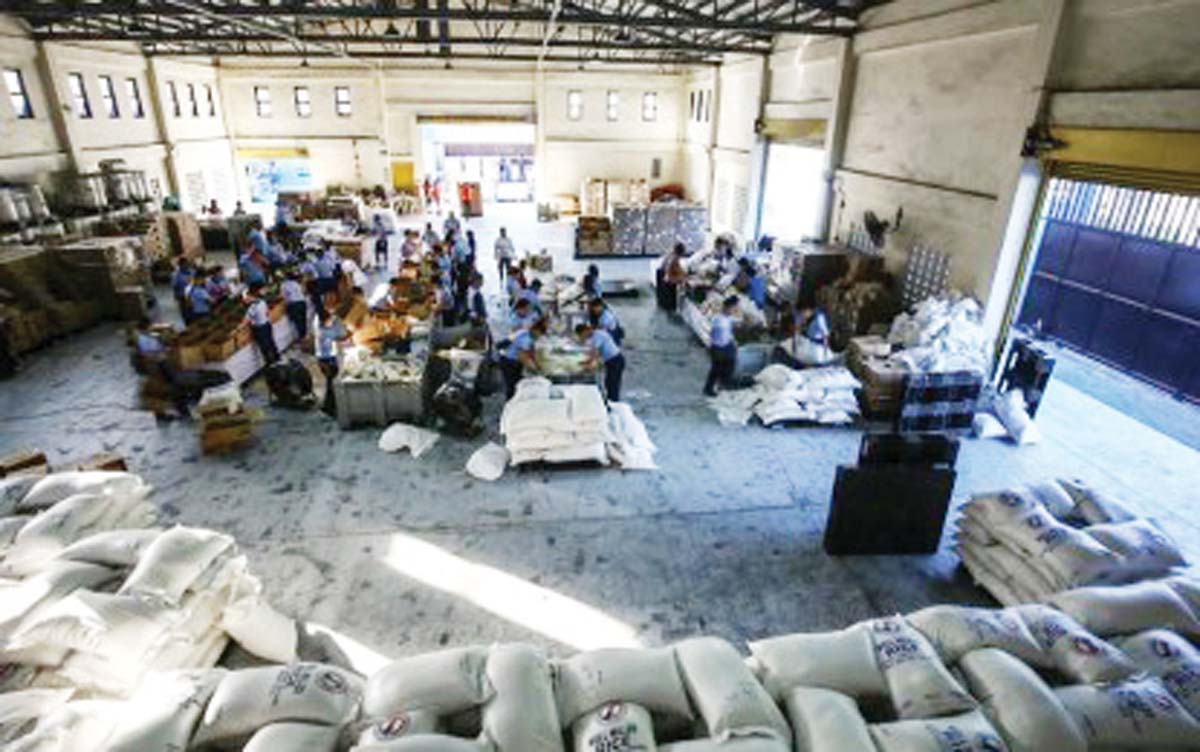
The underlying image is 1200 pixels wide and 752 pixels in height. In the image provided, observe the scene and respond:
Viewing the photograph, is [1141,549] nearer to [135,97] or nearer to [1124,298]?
[1124,298]

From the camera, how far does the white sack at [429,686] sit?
10.4 ft

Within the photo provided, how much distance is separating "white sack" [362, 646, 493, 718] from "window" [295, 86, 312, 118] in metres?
25.8

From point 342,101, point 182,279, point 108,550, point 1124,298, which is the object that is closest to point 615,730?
point 108,550

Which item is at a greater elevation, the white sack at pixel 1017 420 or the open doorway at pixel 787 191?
the open doorway at pixel 787 191

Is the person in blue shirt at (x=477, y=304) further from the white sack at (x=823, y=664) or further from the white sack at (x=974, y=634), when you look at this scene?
the white sack at (x=974, y=634)

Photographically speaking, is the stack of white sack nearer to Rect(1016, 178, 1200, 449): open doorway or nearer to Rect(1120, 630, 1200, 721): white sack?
Rect(1016, 178, 1200, 449): open doorway

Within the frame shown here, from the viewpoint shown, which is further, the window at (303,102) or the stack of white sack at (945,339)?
the window at (303,102)

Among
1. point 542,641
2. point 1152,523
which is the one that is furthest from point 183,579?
point 1152,523

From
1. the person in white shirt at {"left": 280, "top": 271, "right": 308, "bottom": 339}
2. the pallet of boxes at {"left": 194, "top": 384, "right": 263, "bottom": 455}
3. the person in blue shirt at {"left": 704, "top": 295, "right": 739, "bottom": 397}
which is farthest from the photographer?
the person in white shirt at {"left": 280, "top": 271, "right": 308, "bottom": 339}

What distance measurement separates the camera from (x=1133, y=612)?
4012 millimetres

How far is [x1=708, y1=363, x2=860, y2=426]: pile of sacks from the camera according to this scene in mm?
8867

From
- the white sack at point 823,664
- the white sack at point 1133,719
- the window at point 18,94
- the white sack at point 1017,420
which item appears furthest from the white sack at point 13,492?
the window at point 18,94

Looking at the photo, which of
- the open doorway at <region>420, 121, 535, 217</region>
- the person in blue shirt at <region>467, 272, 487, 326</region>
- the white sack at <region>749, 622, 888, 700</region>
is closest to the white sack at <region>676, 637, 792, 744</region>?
the white sack at <region>749, 622, 888, 700</region>

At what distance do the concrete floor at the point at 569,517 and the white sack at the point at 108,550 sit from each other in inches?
64.5
